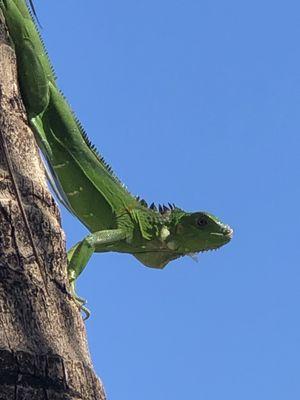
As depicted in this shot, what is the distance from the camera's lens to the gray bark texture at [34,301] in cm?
335

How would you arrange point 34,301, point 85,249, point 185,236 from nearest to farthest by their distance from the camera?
point 34,301
point 85,249
point 185,236

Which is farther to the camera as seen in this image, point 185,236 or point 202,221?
point 202,221

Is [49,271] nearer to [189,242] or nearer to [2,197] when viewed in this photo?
[2,197]

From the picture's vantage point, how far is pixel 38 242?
12.6ft

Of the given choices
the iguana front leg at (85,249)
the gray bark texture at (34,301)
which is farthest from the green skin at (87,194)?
the gray bark texture at (34,301)

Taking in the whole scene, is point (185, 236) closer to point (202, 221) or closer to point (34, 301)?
point (202, 221)

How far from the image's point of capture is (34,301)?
3.64 metres

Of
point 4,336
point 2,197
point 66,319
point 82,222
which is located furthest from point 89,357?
point 82,222

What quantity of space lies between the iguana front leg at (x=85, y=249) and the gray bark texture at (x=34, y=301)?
5.40ft

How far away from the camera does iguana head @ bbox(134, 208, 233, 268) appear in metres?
8.32

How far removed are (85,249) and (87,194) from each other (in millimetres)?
1118

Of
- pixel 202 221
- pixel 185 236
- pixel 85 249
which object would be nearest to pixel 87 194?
pixel 85 249

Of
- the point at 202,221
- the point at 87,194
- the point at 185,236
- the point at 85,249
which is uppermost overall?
the point at 202,221

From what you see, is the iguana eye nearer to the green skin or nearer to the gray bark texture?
the green skin
